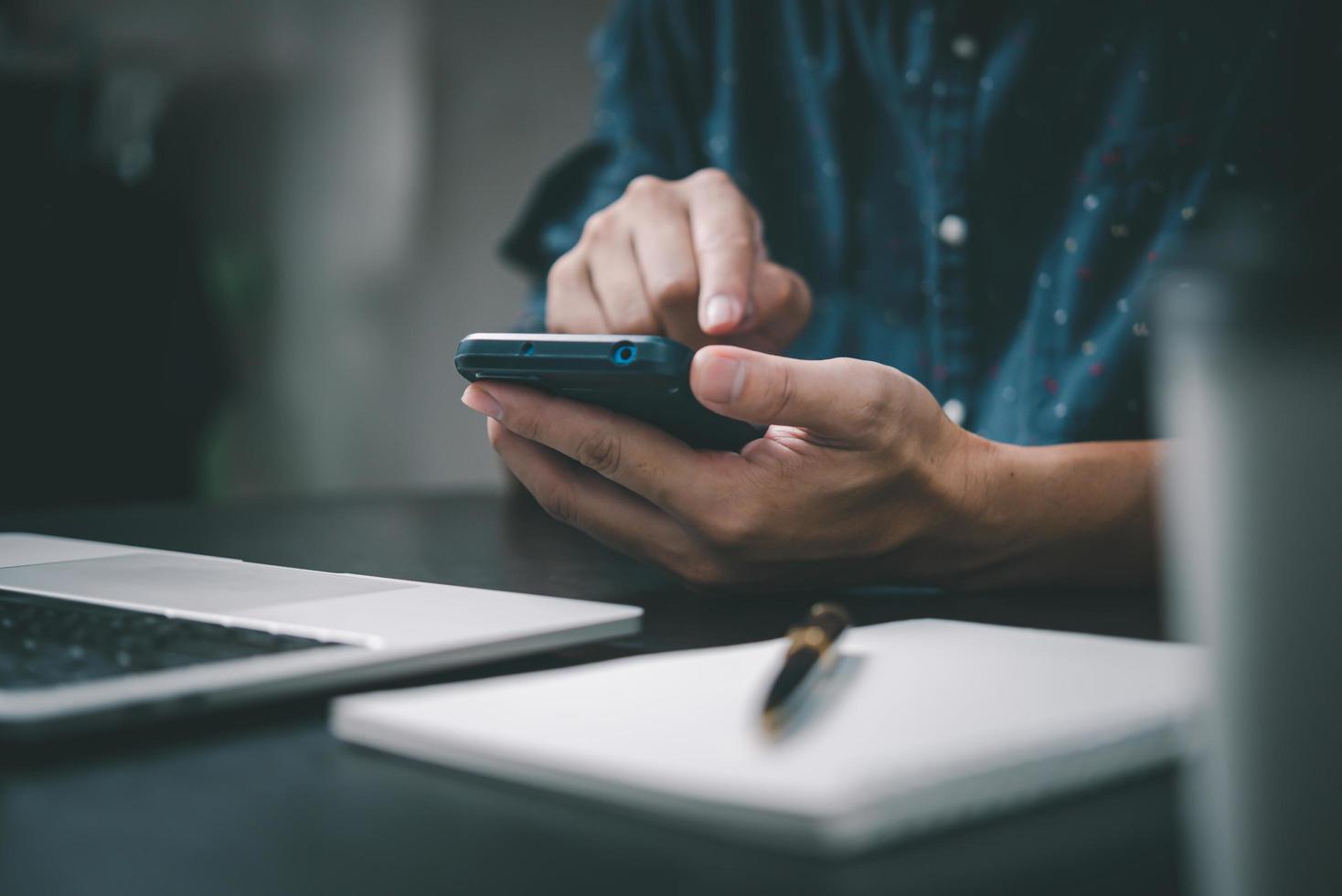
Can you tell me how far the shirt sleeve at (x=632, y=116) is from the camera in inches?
51.4

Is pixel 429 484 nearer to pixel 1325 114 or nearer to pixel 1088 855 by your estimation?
pixel 1325 114

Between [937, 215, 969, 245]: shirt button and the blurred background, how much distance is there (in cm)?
145

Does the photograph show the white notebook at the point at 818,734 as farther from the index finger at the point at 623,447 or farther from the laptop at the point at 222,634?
the index finger at the point at 623,447

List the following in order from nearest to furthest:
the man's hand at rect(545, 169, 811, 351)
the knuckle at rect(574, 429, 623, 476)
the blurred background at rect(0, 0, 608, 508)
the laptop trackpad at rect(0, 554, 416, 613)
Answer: the laptop trackpad at rect(0, 554, 416, 613), the knuckle at rect(574, 429, 623, 476), the man's hand at rect(545, 169, 811, 351), the blurred background at rect(0, 0, 608, 508)

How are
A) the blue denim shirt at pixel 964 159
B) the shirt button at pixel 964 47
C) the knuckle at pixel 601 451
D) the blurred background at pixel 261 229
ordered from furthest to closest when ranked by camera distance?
1. the blurred background at pixel 261 229
2. the shirt button at pixel 964 47
3. the blue denim shirt at pixel 964 159
4. the knuckle at pixel 601 451

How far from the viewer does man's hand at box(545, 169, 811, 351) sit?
2.57 ft

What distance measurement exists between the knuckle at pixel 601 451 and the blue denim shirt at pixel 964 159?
0.40 metres

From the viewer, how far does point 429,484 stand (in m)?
2.68

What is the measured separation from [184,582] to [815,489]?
0.98ft

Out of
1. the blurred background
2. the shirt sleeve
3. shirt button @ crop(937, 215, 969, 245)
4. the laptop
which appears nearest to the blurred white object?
the laptop

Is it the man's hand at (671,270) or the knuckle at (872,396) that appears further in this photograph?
the man's hand at (671,270)

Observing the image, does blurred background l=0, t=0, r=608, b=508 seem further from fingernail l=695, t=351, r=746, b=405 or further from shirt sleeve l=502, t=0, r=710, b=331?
fingernail l=695, t=351, r=746, b=405

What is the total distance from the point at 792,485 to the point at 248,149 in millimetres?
2608

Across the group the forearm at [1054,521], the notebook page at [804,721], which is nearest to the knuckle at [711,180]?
the forearm at [1054,521]
